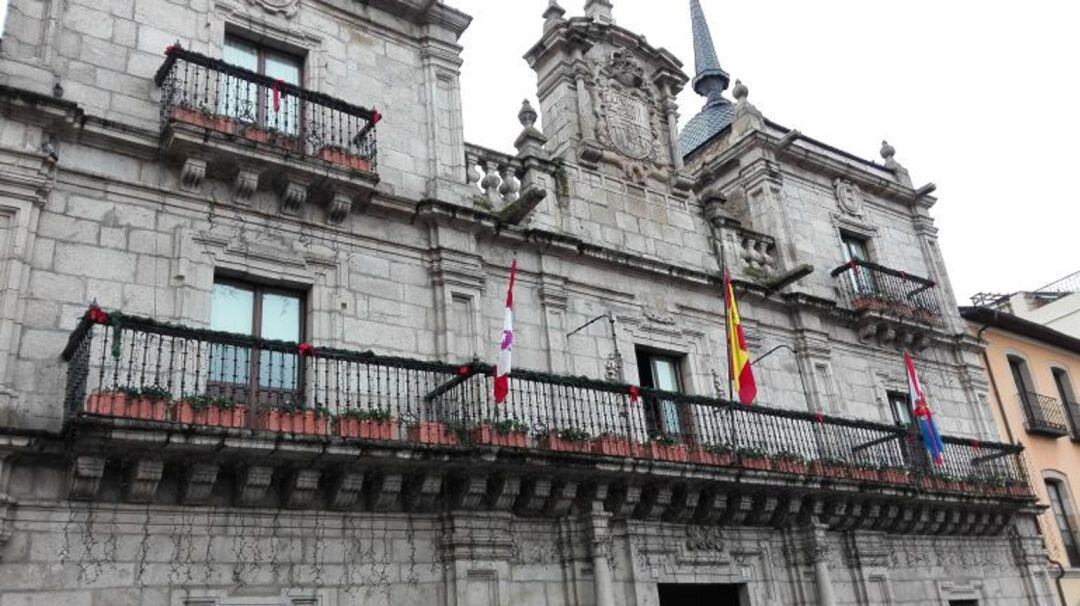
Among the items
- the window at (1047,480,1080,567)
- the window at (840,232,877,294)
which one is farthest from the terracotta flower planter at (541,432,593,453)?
the window at (1047,480,1080,567)

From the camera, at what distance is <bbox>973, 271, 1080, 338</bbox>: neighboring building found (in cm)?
2953

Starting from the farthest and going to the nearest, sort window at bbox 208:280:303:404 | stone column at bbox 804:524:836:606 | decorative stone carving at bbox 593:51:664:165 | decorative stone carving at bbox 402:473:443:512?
1. decorative stone carving at bbox 593:51:664:165
2. stone column at bbox 804:524:836:606
3. decorative stone carving at bbox 402:473:443:512
4. window at bbox 208:280:303:404

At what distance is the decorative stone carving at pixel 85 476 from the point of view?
8664mm

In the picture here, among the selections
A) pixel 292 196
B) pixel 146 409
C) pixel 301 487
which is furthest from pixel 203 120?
pixel 301 487

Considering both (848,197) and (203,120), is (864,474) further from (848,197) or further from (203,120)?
(203,120)

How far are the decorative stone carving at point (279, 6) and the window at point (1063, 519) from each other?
1786 cm

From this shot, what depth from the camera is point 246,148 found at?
35.9 ft

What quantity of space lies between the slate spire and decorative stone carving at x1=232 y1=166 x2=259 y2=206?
18.3 metres

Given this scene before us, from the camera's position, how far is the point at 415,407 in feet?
36.8

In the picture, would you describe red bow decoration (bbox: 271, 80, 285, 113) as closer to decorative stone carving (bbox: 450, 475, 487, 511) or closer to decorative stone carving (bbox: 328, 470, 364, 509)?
decorative stone carving (bbox: 328, 470, 364, 509)

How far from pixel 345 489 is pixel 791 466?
6.84m

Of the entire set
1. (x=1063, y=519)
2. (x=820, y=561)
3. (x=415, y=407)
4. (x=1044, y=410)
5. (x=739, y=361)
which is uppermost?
(x=1044, y=410)

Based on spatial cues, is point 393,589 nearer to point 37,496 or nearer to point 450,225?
A: point 37,496

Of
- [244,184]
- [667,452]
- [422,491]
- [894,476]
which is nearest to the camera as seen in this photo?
[422,491]
